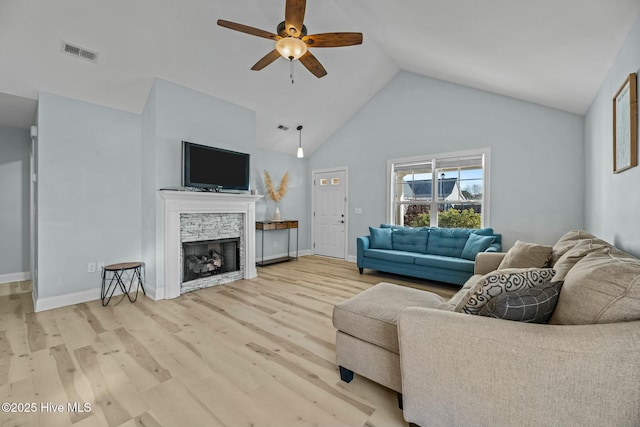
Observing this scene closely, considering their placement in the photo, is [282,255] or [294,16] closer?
[294,16]

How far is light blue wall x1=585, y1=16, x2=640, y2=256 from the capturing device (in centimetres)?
182

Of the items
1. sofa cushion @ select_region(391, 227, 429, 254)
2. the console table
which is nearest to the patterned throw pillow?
sofa cushion @ select_region(391, 227, 429, 254)

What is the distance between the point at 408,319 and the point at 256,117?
4559 mm

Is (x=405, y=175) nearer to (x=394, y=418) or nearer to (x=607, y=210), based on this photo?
(x=607, y=210)

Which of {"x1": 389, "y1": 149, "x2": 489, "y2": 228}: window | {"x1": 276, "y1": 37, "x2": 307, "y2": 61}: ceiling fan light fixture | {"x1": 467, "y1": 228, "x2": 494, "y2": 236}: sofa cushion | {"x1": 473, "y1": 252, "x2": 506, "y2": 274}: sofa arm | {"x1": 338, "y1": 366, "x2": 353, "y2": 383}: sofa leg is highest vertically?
{"x1": 276, "y1": 37, "x2": 307, "y2": 61}: ceiling fan light fixture

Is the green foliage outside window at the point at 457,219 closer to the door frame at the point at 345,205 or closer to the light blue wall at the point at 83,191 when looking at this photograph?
the door frame at the point at 345,205

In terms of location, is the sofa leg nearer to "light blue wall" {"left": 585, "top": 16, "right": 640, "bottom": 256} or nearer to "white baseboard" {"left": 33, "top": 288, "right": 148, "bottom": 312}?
"light blue wall" {"left": 585, "top": 16, "right": 640, "bottom": 256}

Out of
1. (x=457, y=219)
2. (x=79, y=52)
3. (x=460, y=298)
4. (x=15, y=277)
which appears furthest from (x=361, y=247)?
(x=15, y=277)

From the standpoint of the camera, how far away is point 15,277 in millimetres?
4418

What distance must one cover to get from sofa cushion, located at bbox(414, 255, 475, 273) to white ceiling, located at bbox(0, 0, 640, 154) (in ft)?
7.64

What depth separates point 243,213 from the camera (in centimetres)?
458

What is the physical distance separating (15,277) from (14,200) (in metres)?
1.23

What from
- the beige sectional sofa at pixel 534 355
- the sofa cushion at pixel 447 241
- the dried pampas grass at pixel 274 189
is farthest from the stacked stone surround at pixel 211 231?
the beige sectional sofa at pixel 534 355

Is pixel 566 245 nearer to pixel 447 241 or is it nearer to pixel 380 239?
pixel 447 241
